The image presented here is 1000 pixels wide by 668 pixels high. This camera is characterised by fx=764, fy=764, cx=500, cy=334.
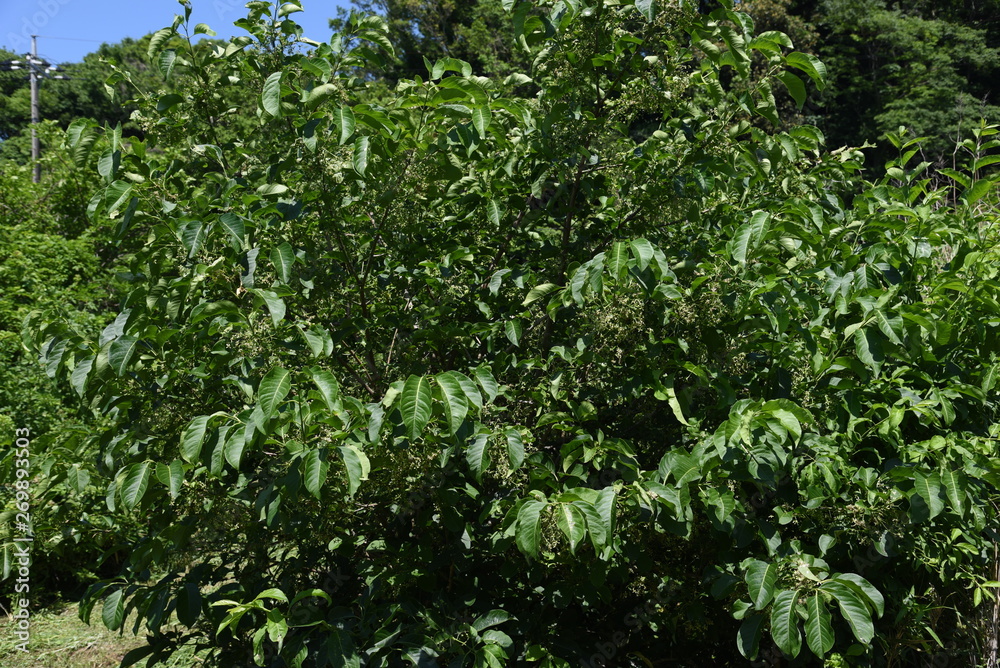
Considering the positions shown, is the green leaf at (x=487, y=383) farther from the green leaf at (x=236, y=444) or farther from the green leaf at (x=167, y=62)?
the green leaf at (x=167, y=62)

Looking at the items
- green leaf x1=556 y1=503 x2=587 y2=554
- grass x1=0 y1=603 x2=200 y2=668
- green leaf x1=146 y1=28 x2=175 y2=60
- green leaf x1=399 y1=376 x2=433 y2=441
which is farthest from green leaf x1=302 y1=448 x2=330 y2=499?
grass x1=0 y1=603 x2=200 y2=668

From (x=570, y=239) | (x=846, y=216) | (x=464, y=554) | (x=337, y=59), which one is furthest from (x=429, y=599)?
(x=846, y=216)

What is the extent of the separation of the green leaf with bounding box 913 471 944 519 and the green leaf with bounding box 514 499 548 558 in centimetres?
101

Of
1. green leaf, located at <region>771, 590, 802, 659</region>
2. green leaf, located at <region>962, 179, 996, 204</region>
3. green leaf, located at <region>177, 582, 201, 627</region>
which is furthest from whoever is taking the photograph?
green leaf, located at <region>962, 179, 996, 204</region>

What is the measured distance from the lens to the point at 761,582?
203 centimetres

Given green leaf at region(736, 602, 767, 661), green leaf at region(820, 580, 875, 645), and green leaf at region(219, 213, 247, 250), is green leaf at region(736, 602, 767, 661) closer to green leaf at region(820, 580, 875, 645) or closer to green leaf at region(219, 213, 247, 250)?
green leaf at region(820, 580, 875, 645)

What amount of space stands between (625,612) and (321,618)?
1.19 meters

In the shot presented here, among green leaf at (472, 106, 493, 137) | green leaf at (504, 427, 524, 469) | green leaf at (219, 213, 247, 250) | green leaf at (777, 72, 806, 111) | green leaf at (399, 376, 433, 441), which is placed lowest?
green leaf at (504, 427, 524, 469)

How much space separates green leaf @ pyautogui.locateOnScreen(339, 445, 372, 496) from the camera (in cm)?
180

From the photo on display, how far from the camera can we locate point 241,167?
308 centimetres

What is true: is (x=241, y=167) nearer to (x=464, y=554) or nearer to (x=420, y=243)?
(x=420, y=243)

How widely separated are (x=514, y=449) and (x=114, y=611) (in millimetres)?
1423

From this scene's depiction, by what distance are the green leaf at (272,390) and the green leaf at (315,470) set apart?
0.15 meters

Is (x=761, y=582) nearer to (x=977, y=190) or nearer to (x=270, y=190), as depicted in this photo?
(x=977, y=190)
